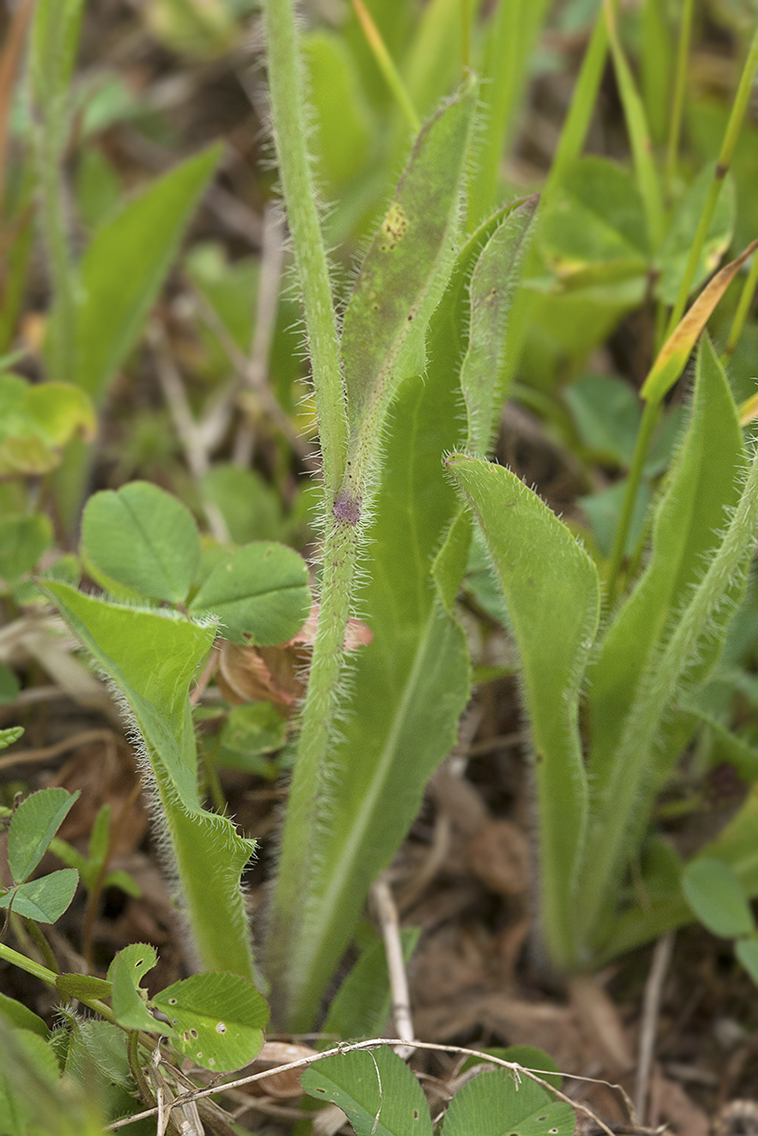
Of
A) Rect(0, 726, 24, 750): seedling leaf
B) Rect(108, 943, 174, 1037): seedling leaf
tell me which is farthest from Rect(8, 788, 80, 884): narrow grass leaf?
Rect(108, 943, 174, 1037): seedling leaf

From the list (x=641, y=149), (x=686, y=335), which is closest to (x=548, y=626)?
(x=686, y=335)

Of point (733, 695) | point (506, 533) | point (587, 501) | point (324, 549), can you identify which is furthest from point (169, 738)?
point (733, 695)

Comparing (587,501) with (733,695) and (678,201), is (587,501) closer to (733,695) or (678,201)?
(733,695)

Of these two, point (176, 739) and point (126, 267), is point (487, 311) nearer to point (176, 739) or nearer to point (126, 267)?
point (176, 739)

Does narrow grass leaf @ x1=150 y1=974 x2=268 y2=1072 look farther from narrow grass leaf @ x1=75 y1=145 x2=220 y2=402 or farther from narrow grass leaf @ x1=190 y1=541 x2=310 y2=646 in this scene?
narrow grass leaf @ x1=75 y1=145 x2=220 y2=402

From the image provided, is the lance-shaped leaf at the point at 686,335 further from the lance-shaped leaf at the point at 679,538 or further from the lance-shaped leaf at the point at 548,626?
the lance-shaped leaf at the point at 548,626

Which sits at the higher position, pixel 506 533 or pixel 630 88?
pixel 630 88
